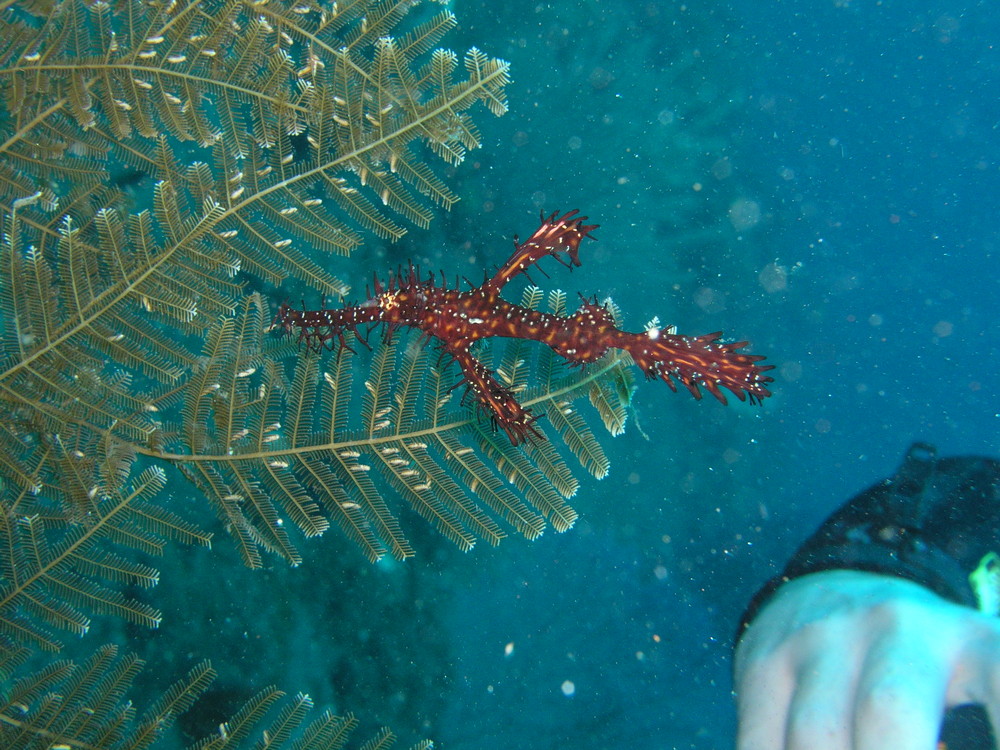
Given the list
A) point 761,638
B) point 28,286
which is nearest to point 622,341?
point 761,638

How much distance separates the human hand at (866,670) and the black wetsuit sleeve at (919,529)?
43 cm

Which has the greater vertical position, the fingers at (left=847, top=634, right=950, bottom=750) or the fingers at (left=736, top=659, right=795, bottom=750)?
the fingers at (left=847, top=634, right=950, bottom=750)

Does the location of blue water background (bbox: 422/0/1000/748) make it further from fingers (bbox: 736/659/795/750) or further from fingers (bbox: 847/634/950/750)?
fingers (bbox: 847/634/950/750)

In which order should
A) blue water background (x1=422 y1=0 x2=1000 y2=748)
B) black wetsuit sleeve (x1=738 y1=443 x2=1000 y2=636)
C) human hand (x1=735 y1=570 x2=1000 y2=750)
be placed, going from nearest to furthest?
human hand (x1=735 y1=570 x2=1000 y2=750), black wetsuit sleeve (x1=738 y1=443 x2=1000 y2=636), blue water background (x1=422 y1=0 x2=1000 y2=748)

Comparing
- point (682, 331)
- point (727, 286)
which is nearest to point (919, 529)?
point (682, 331)

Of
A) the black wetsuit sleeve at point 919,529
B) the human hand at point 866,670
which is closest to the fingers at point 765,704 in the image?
the human hand at point 866,670

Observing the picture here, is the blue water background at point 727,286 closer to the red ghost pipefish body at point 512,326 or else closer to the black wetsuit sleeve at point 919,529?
the black wetsuit sleeve at point 919,529

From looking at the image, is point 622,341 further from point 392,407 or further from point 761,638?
point 761,638

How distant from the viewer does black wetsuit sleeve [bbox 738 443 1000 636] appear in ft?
15.2

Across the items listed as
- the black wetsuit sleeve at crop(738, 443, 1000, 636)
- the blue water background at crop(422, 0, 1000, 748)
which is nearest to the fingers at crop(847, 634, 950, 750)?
the black wetsuit sleeve at crop(738, 443, 1000, 636)

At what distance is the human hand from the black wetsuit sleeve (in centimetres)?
43

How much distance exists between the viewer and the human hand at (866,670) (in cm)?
315

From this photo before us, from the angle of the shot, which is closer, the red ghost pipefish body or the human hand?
the human hand

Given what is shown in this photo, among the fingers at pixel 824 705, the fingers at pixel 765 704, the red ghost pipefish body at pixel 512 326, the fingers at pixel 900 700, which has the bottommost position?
the fingers at pixel 765 704
